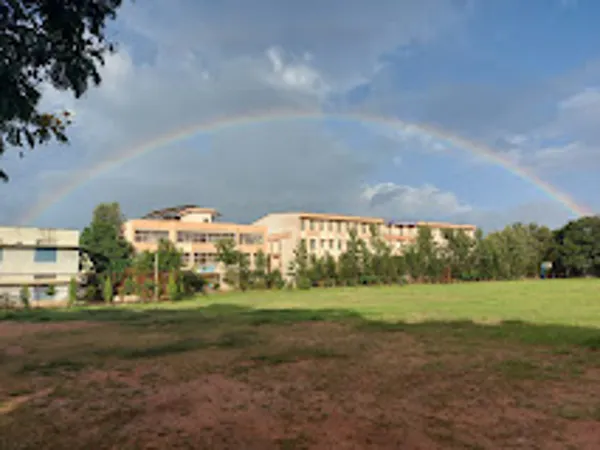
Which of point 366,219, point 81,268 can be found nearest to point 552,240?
point 366,219

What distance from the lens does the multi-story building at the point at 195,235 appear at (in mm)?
43906

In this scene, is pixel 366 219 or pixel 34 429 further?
pixel 366 219

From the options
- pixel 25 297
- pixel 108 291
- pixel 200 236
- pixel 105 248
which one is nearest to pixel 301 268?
pixel 200 236

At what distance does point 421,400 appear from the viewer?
639cm

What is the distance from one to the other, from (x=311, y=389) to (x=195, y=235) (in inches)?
1644

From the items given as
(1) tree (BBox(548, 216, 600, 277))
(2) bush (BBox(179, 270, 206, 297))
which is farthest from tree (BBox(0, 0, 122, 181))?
(1) tree (BBox(548, 216, 600, 277))

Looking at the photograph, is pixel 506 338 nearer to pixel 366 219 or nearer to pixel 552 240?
pixel 366 219

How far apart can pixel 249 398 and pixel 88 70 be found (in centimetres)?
505

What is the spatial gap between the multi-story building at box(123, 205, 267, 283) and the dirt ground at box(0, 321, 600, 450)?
108 ft

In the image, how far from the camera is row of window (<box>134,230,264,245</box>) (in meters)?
44.0

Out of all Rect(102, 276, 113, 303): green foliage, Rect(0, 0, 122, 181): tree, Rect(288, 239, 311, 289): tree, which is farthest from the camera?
Rect(288, 239, 311, 289): tree

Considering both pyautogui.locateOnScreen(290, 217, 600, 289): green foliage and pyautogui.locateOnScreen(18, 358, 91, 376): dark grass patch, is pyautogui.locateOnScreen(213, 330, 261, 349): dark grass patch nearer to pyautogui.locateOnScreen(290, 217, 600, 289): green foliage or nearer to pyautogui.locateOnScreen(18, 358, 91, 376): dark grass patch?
pyautogui.locateOnScreen(18, 358, 91, 376): dark grass patch

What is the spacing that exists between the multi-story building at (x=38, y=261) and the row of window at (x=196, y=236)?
8.85 meters

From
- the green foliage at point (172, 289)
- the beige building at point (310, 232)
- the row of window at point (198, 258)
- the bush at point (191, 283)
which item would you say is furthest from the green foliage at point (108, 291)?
the beige building at point (310, 232)
